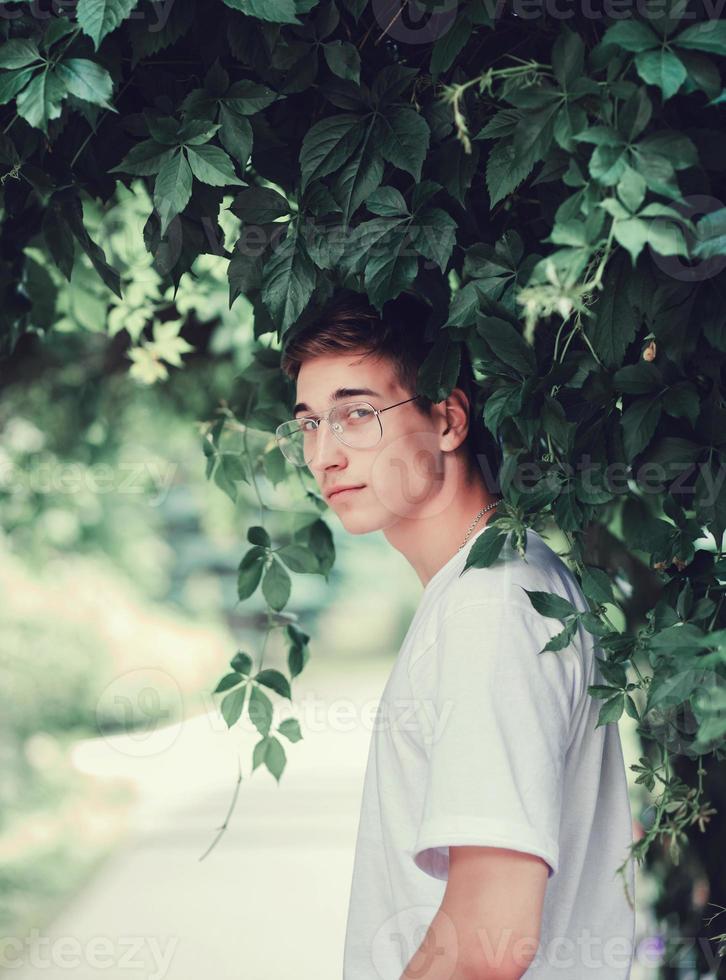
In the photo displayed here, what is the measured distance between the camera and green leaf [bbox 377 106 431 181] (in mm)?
1252

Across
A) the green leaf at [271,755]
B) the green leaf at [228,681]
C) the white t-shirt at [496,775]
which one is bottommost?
the white t-shirt at [496,775]

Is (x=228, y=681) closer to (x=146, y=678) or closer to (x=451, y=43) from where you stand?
(x=146, y=678)

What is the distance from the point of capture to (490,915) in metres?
1.18

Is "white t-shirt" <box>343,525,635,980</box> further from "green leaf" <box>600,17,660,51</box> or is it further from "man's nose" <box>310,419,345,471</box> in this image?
"green leaf" <box>600,17,660,51</box>

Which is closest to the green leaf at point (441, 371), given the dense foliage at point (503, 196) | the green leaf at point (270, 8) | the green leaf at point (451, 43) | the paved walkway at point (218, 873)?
the dense foliage at point (503, 196)

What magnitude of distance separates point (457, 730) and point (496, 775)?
68 mm

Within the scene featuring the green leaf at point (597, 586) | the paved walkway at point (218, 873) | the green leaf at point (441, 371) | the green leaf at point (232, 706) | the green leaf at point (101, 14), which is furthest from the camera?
the paved walkway at point (218, 873)

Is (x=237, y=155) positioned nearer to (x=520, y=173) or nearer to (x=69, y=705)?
(x=520, y=173)

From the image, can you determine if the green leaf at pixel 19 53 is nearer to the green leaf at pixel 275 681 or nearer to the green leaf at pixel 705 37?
the green leaf at pixel 705 37

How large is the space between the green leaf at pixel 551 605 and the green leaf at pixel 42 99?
2.46 feet

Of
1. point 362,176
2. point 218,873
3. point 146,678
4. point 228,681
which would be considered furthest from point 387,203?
point 218,873

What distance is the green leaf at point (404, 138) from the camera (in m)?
1.25

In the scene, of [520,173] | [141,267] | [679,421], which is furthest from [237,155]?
[141,267]

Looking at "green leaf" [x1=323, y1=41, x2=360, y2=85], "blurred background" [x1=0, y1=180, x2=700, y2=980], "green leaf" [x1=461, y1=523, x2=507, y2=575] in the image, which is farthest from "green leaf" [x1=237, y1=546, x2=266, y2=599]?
"green leaf" [x1=323, y1=41, x2=360, y2=85]
